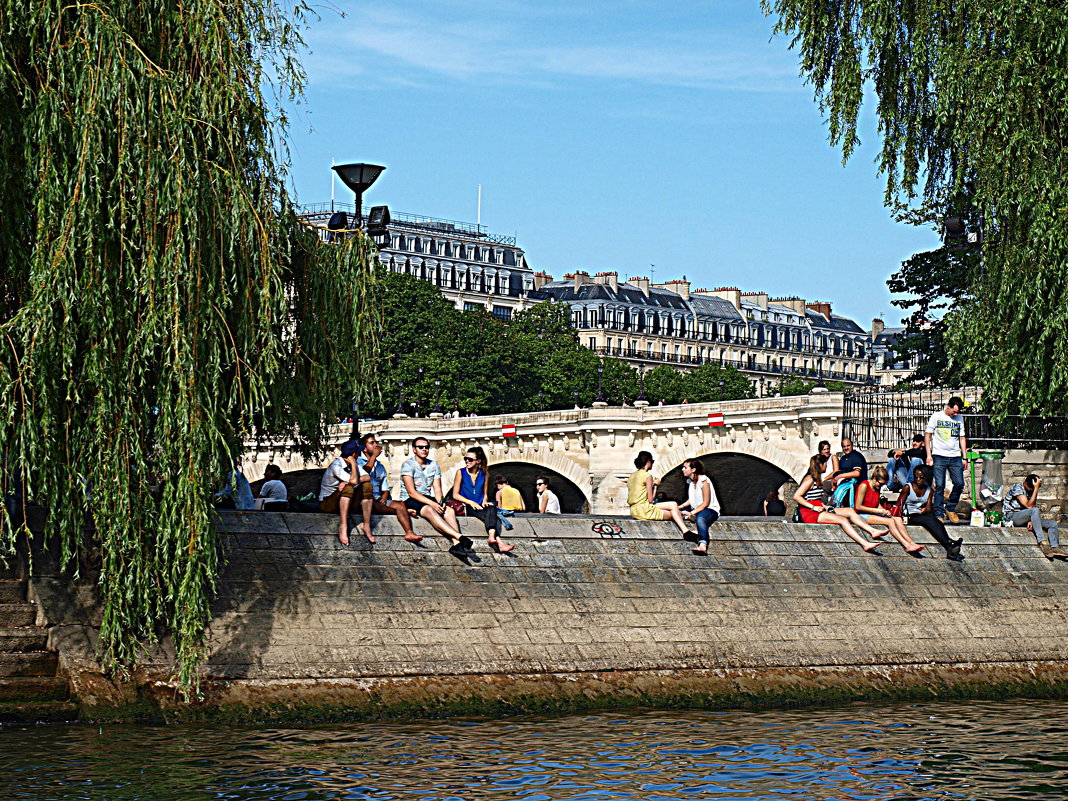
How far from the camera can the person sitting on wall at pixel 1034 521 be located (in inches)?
981

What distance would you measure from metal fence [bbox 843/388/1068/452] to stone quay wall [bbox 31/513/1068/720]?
4229mm

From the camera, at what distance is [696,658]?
66.7 feet

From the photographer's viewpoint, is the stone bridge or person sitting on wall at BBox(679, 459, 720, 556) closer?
person sitting on wall at BBox(679, 459, 720, 556)

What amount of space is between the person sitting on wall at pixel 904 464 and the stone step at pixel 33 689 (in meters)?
14.4

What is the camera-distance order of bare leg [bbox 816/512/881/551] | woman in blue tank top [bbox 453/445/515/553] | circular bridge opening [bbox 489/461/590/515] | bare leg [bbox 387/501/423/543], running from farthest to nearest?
circular bridge opening [bbox 489/461/590/515] → bare leg [bbox 816/512/881/551] → woman in blue tank top [bbox 453/445/515/553] → bare leg [bbox 387/501/423/543]

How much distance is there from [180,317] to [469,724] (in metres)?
5.58

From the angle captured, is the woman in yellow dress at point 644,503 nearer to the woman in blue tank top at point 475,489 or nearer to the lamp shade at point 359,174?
the woman in blue tank top at point 475,489

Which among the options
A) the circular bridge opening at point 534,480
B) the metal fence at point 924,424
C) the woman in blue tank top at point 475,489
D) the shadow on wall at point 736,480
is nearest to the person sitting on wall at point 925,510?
the metal fence at point 924,424

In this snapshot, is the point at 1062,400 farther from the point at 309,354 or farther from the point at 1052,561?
the point at 309,354

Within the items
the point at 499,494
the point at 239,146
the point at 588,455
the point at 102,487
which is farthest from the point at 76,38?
the point at 588,455

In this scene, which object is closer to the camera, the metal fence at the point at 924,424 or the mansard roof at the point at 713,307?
the metal fence at the point at 924,424

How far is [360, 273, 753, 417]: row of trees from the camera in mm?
80500

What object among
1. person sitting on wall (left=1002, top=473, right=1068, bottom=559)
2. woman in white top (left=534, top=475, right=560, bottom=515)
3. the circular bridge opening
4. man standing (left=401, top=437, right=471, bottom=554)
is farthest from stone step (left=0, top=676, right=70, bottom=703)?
the circular bridge opening

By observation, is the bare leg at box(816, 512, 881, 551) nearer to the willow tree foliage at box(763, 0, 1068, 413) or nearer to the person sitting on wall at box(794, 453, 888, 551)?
the person sitting on wall at box(794, 453, 888, 551)
